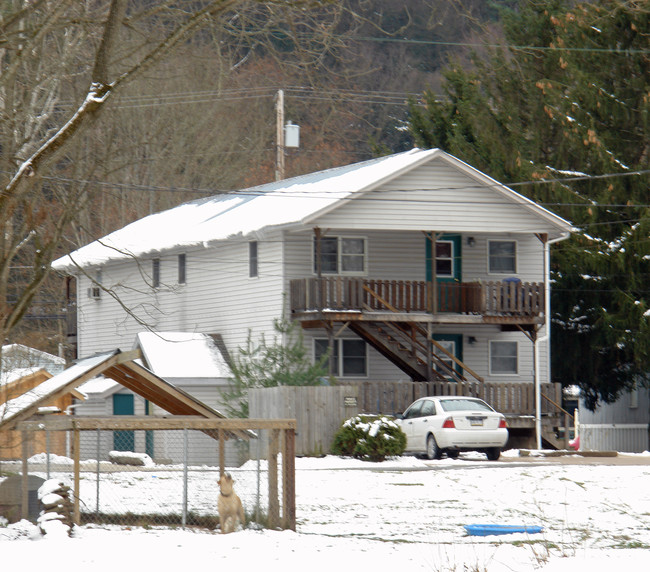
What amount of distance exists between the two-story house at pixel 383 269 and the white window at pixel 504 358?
0.15ft

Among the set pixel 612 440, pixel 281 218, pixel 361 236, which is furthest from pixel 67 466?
pixel 612 440

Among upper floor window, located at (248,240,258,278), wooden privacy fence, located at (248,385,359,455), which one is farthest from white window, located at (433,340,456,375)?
wooden privacy fence, located at (248,385,359,455)

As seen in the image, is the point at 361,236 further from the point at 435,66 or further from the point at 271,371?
the point at 435,66

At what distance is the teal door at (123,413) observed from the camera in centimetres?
3619

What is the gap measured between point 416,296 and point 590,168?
29.4 feet

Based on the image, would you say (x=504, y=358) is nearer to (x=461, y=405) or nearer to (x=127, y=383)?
(x=461, y=405)

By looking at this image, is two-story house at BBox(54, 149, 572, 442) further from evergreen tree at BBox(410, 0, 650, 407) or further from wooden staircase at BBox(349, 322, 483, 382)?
evergreen tree at BBox(410, 0, 650, 407)

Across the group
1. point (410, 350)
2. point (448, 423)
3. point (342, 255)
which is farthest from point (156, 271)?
point (448, 423)

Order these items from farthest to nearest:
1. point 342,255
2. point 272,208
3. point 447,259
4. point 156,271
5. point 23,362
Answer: point 156,271 → point 447,259 → point 272,208 → point 342,255 → point 23,362

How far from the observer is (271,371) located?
1316 inches

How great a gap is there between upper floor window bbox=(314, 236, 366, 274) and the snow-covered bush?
23.8 ft

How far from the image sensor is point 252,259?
36.8 metres

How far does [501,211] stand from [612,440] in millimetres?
11536

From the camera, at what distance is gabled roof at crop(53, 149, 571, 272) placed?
1355 inches
